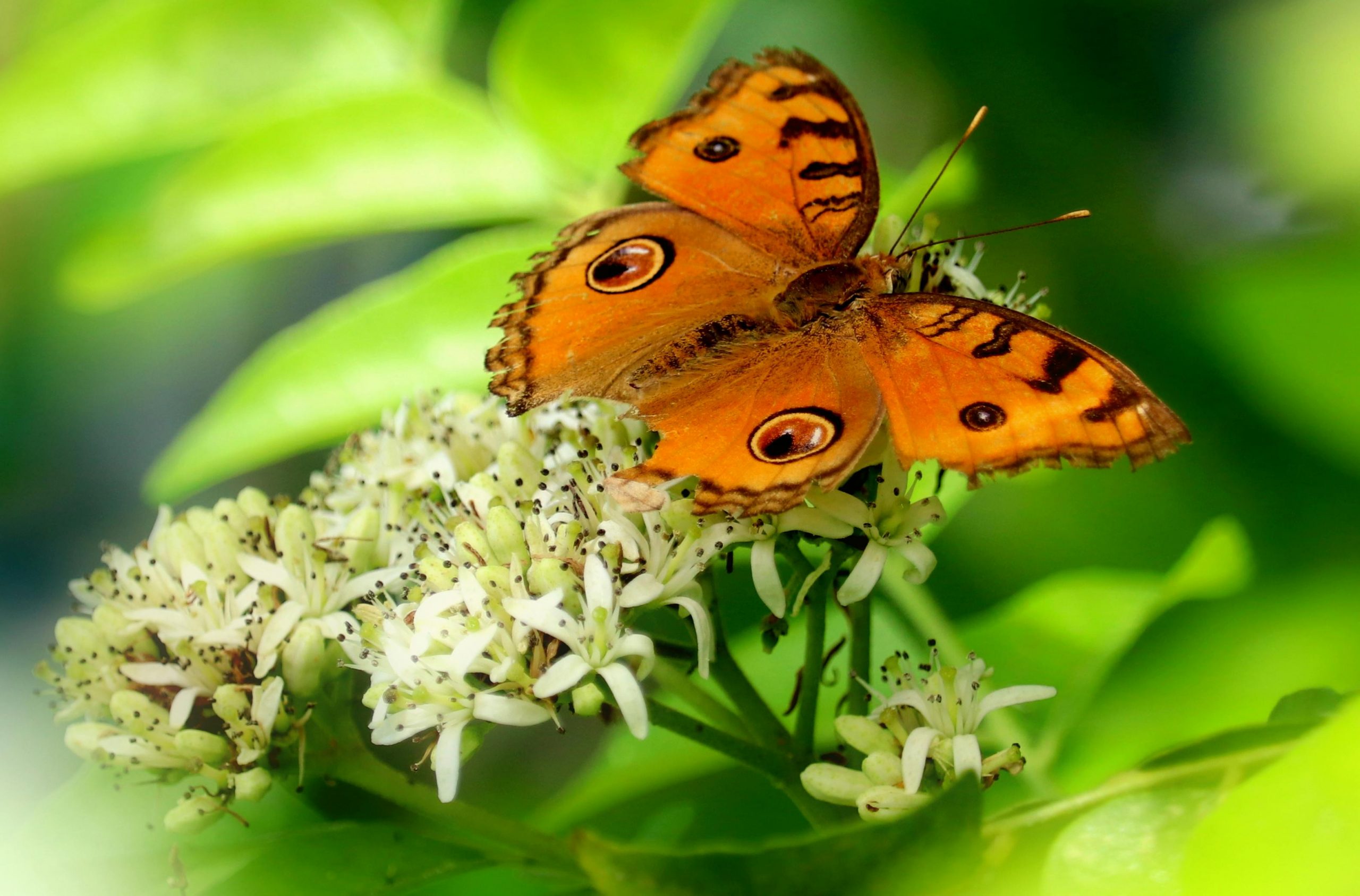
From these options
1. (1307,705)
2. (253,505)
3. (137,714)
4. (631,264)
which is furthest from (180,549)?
(1307,705)

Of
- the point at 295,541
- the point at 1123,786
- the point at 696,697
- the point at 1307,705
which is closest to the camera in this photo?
the point at 1123,786

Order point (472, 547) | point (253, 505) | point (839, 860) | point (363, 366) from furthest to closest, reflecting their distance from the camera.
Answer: point (363, 366) → point (253, 505) → point (472, 547) → point (839, 860)

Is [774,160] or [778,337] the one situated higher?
[774,160]

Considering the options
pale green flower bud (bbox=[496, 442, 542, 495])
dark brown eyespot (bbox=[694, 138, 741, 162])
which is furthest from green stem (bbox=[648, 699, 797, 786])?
dark brown eyespot (bbox=[694, 138, 741, 162])

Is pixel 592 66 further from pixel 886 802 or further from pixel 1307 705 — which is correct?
pixel 1307 705

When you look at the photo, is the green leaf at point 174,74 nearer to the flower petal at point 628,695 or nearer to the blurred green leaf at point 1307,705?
the flower petal at point 628,695

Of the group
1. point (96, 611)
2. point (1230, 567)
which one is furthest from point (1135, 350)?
point (96, 611)

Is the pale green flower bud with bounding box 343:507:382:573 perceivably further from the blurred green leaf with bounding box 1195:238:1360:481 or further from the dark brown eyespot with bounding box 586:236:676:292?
the blurred green leaf with bounding box 1195:238:1360:481

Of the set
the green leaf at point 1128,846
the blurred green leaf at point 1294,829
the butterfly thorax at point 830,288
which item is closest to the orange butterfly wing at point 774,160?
the butterfly thorax at point 830,288
